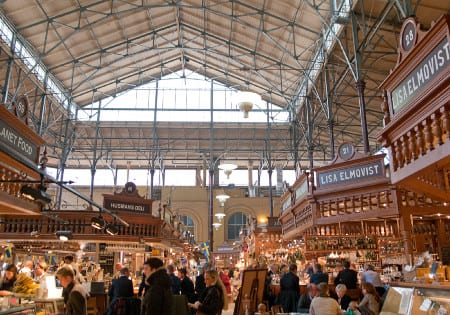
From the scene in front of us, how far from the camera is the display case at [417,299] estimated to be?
3.40m

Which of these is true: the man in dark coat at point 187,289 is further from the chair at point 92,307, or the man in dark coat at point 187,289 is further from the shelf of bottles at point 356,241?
the shelf of bottles at point 356,241

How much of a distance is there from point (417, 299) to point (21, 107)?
5027 mm

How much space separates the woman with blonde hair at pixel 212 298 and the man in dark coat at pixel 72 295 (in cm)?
135

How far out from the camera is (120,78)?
84.3ft

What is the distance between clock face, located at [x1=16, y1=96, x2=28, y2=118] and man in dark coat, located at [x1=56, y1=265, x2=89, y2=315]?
232 cm

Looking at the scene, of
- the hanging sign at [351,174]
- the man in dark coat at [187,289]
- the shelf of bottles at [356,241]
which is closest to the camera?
the man in dark coat at [187,289]

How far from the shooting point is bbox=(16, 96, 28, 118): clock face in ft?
17.6

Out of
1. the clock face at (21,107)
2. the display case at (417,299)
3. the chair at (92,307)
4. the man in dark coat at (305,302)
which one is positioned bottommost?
the chair at (92,307)

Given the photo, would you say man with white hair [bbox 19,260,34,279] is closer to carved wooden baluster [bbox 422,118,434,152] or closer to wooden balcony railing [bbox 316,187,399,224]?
wooden balcony railing [bbox 316,187,399,224]

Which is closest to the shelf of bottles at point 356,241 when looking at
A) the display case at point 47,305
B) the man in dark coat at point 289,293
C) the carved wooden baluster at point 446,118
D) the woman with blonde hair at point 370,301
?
the man in dark coat at point 289,293

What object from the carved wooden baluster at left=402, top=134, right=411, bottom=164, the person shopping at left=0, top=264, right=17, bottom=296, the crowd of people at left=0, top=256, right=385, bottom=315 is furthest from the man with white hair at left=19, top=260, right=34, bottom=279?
the carved wooden baluster at left=402, top=134, right=411, bottom=164

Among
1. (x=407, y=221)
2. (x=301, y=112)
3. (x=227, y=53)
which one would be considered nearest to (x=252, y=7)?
(x=227, y=53)

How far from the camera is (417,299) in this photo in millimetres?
3705

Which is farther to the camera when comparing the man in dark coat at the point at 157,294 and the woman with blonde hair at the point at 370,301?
the woman with blonde hair at the point at 370,301
